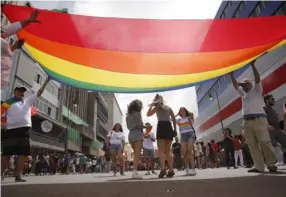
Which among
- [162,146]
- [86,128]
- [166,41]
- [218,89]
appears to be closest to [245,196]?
[162,146]

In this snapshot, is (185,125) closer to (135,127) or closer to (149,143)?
A: (135,127)

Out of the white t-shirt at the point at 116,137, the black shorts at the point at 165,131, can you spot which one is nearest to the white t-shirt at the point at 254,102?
the black shorts at the point at 165,131


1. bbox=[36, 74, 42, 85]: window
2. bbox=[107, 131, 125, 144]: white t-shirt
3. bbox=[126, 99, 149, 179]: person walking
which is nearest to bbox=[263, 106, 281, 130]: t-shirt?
bbox=[126, 99, 149, 179]: person walking

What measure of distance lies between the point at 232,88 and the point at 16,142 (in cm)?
2886

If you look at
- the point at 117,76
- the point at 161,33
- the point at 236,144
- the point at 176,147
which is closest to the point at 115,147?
the point at 117,76

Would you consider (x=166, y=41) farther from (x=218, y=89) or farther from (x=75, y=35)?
(x=218, y=89)

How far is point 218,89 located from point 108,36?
3469 cm

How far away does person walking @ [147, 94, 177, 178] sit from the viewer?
4.98 metres

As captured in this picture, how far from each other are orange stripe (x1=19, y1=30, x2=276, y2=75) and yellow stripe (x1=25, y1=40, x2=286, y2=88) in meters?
0.09

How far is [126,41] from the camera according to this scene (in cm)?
515

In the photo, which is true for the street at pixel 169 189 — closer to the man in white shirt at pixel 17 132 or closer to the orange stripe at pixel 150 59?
the man in white shirt at pixel 17 132

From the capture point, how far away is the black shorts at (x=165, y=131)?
16.3ft

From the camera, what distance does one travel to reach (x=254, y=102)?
4.36 m

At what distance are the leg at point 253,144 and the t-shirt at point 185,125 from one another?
1608 mm
